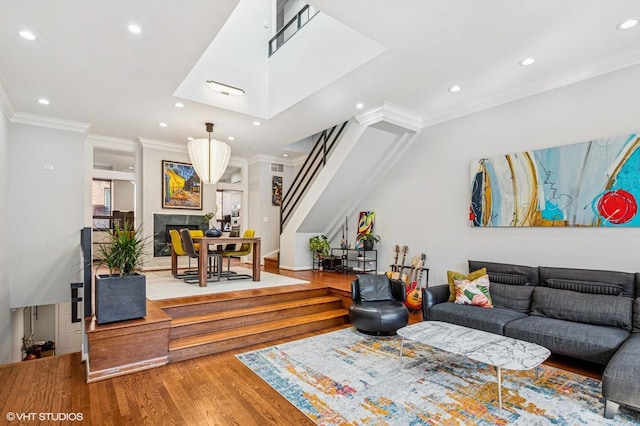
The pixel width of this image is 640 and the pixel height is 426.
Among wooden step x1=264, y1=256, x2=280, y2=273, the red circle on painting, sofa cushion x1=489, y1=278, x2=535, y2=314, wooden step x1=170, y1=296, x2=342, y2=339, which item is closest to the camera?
the red circle on painting

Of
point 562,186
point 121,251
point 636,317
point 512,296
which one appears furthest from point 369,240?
point 121,251

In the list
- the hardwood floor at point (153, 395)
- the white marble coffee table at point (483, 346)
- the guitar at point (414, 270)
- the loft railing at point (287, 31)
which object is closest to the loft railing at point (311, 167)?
the loft railing at point (287, 31)

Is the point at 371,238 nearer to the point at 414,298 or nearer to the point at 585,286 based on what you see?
the point at 414,298

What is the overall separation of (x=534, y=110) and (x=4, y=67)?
666 centimetres

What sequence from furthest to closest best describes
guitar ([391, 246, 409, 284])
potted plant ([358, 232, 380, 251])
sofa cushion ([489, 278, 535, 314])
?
potted plant ([358, 232, 380, 251]), guitar ([391, 246, 409, 284]), sofa cushion ([489, 278, 535, 314])

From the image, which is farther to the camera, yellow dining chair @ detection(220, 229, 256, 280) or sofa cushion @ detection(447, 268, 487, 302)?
yellow dining chair @ detection(220, 229, 256, 280)

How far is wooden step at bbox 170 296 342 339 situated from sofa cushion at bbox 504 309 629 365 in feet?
8.14

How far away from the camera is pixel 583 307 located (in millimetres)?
3326

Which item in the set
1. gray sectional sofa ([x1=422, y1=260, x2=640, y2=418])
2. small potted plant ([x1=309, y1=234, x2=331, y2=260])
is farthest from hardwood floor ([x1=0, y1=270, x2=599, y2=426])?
small potted plant ([x1=309, y1=234, x2=331, y2=260])

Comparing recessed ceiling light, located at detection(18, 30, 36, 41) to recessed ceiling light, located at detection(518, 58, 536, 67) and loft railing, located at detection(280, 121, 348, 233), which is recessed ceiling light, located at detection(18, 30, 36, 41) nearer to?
loft railing, located at detection(280, 121, 348, 233)

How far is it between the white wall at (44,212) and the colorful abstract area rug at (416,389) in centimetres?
437

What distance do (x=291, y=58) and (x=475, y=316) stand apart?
4.35 meters

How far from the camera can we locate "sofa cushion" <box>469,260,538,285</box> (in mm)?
3988

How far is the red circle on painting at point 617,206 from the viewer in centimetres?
345
